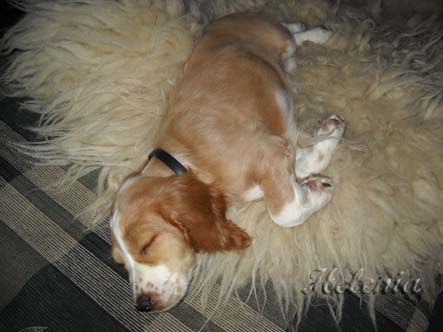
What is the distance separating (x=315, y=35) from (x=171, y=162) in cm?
119

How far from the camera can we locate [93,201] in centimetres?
168

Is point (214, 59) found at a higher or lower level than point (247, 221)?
higher

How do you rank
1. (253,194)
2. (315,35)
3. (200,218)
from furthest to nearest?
(315,35) → (253,194) → (200,218)

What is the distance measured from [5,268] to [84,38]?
1213 mm

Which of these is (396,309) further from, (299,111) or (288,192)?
(299,111)

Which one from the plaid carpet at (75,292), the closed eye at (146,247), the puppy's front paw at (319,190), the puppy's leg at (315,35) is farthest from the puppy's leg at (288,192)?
the puppy's leg at (315,35)

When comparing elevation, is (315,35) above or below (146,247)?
above

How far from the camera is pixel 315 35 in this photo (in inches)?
84.4

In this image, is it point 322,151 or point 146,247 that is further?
point 322,151

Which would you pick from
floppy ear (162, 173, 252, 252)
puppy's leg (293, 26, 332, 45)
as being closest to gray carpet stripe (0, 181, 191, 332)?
floppy ear (162, 173, 252, 252)

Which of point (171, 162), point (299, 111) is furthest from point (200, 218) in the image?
point (299, 111)

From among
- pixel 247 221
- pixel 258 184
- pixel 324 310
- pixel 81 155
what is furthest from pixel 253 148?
pixel 81 155

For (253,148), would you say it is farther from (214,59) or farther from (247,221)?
(214,59)

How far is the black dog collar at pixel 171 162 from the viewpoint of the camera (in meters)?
1.58
